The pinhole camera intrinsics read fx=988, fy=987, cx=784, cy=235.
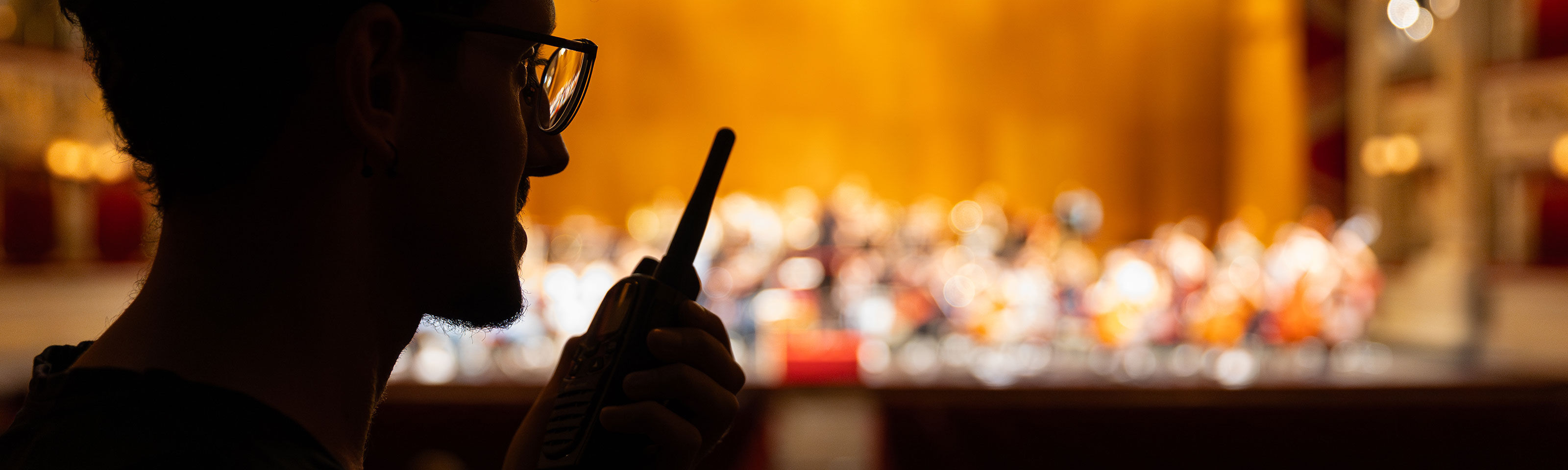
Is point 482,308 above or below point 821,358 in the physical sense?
above

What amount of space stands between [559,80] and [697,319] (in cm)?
17

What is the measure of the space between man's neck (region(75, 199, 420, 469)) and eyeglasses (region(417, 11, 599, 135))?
13 cm

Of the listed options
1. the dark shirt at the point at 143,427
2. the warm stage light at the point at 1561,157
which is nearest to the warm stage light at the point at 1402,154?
the warm stage light at the point at 1561,157

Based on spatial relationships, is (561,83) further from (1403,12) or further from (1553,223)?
(1403,12)

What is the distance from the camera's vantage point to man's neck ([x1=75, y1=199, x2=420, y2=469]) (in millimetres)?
475

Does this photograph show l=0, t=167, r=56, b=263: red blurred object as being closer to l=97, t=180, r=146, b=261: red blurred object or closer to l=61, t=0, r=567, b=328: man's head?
l=97, t=180, r=146, b=261: red blurred object

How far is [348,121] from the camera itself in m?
0.50

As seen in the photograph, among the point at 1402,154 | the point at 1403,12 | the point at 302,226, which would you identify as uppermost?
the point at 1403,12

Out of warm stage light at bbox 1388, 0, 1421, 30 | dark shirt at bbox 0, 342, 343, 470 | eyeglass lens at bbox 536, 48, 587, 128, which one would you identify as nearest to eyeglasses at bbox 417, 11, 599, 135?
eyeglass lens at bbox 536, 48, 587, 128

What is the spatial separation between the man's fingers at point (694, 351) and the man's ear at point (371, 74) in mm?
175

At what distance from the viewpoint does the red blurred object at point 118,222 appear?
6199 millimetres

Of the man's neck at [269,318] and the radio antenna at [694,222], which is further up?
the radio antenna at [694,222]

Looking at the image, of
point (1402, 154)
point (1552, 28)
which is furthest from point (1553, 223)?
point (1402, 154)

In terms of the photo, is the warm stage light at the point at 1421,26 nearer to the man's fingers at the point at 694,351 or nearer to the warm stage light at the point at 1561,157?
the warm stage light at the point at 1561,157
